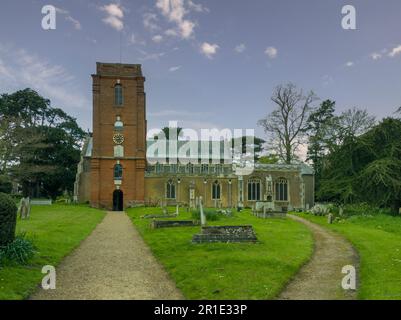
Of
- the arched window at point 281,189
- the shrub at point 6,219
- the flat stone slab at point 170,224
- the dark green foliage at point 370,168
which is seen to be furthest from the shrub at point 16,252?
the arched window at point 281,189

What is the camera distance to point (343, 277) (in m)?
10.8

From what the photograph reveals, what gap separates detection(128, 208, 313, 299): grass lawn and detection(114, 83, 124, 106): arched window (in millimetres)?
31963

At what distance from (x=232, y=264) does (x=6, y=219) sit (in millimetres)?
6887

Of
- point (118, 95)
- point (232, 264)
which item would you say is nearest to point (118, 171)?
point (118, 95)

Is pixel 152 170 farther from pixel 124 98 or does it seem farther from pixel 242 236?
pixel 242 236

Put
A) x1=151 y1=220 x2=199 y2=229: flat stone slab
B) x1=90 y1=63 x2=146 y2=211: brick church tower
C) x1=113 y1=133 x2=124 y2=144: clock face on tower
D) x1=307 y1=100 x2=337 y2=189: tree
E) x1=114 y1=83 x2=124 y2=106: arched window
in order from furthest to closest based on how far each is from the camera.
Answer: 1. x1=307 y1=100 x2=337 y2=189: tree
2. x1=114 y1=83 x2=124 y2=106: arched window
3. x1=113 y1=133 x2=124 y2=144: clock face on tower
4. x1=90 y1=63 x2=146 y2=211: brick church tower
5. x1=151 y1=220 x2=199 y2=229: flat stone slab

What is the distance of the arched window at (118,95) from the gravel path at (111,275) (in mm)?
32710

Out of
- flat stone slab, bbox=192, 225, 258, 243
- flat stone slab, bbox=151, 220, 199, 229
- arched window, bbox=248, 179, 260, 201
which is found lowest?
flat stone slab, bbox=151, 220, 199, 229

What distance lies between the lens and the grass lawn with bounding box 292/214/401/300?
9242 millimetres

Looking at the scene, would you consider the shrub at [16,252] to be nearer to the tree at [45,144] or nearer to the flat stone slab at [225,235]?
the flat stone slab at [225,235]

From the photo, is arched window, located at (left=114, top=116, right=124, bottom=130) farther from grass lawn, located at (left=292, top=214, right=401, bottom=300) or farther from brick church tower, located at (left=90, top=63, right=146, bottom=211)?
grass lawn, located at (left=292, top=214, right=401, bottom=300)

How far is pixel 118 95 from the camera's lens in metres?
47.8

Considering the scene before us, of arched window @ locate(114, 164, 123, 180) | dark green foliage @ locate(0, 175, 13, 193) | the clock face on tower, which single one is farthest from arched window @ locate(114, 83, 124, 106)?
dark green foliage @ locate(0, 175, 13, 193)
